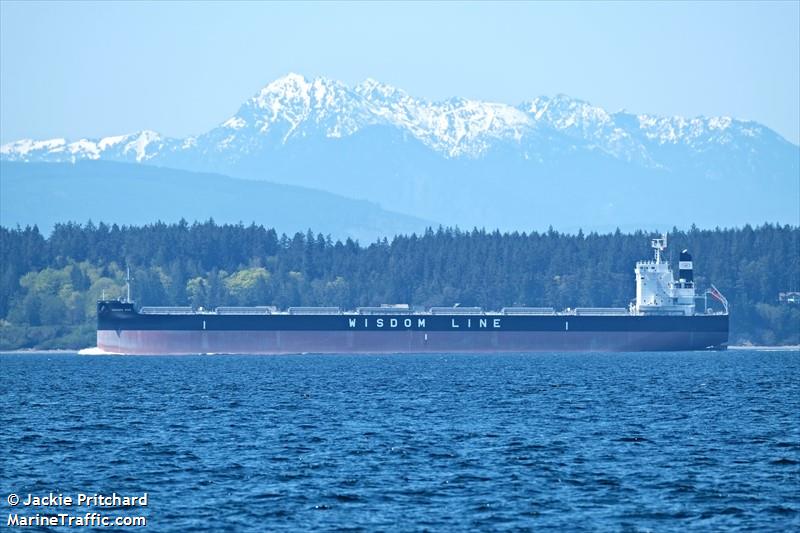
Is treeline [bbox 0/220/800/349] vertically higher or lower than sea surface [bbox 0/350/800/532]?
higher

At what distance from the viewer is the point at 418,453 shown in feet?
145

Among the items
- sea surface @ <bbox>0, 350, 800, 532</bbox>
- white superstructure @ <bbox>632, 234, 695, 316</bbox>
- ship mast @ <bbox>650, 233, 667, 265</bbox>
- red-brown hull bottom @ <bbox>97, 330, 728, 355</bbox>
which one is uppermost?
ship mast @ <bbox>650, 233, 667, 265</bbox>

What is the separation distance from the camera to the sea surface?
34.7 metres

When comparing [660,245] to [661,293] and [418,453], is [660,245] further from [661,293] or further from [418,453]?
A: [418,453]

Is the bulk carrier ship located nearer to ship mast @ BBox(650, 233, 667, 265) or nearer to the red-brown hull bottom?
the red-brown hull bottom

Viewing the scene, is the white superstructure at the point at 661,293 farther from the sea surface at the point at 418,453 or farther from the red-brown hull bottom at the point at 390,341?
the sea surface at the point at 418,453

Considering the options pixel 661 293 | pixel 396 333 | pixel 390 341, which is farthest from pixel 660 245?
pixel 390 341

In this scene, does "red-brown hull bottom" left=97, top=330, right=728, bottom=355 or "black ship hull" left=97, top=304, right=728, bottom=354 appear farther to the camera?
"red-brown hull bottom" left=97, top=330, right=728, bottom=355

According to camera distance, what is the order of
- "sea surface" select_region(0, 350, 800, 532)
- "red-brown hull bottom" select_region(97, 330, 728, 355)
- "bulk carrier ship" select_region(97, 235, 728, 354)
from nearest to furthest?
Answer: "sea surface" select_region(0, 350, 800, 532) → "bulk carrier ship" select_region(97, 235, 728, 354) → "red-brown hull bottom" select_region(97, 330, 728, 355)

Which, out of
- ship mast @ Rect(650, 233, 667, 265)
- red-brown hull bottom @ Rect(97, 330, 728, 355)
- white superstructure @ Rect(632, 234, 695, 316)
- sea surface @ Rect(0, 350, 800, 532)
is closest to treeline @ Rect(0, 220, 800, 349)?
ship mast @ Rect(650, 233, 667, 265)

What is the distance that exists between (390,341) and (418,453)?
69605 mm

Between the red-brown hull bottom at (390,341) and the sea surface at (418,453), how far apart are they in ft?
112

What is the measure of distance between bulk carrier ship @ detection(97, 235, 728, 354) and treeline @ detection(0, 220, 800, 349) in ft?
134

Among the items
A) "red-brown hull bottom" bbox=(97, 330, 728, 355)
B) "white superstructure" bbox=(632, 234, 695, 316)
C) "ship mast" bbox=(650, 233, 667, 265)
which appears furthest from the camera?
A: "ship mast" bbox=(650, 233, 667, 265)
